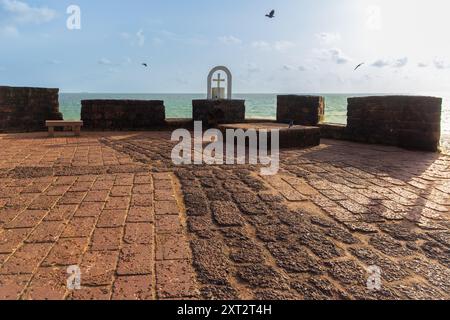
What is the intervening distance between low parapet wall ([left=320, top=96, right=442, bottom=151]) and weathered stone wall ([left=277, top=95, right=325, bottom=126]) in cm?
71

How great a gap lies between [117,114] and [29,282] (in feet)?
30.5

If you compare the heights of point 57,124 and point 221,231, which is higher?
point 57,124

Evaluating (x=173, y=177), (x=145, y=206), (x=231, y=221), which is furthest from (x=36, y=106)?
(x=231, y=221)

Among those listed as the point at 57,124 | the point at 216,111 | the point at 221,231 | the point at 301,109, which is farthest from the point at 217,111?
the point at 221,231

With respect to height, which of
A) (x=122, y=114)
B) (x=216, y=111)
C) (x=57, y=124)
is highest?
(x=216, y=111)

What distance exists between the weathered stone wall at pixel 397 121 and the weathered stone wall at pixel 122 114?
5.63m

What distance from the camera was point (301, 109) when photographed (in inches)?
427

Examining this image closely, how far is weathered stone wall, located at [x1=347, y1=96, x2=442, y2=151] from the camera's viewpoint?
26.3ft

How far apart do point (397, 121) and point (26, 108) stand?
9.69 meters

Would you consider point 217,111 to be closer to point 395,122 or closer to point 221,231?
point 395,122

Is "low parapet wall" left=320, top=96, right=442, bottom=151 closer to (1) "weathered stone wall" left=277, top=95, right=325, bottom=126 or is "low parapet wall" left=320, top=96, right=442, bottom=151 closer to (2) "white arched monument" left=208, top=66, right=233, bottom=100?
(1) "weathered stone wall" left=277, top=95, right=325, bottom=126

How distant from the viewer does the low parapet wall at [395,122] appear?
802 cm

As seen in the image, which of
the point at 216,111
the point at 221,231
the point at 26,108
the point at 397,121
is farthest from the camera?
the point at 216,111

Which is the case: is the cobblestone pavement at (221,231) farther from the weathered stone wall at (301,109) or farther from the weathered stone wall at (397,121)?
the weathered stone wall at (301,109)
